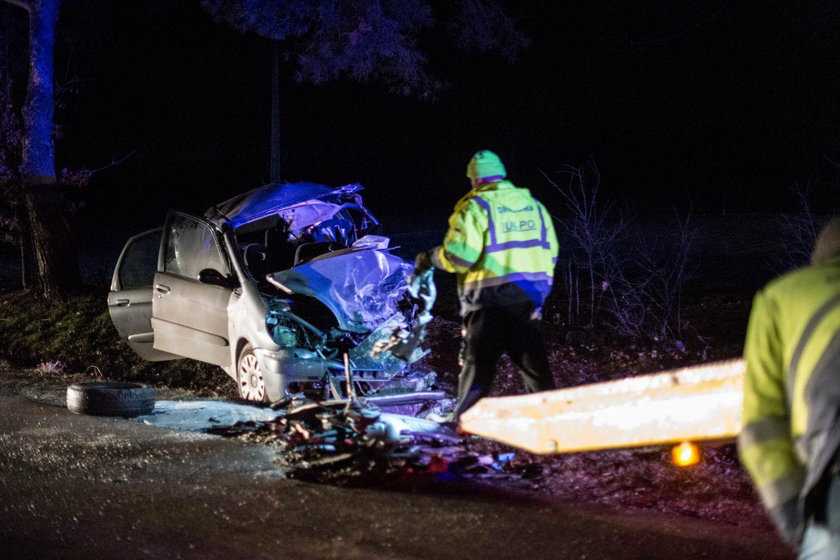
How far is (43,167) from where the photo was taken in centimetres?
1364

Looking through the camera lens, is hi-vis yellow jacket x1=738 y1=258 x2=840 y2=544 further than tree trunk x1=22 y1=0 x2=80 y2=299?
No

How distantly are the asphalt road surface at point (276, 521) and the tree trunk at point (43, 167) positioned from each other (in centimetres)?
800

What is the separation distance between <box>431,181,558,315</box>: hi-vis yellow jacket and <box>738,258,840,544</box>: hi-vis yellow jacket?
11.0 ft

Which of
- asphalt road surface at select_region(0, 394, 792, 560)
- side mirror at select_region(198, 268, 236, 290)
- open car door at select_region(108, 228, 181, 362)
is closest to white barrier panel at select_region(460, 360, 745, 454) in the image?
asphalt road surface at select_region(0, 394, 792, 560)

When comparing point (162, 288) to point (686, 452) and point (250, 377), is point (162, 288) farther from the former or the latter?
point (686, 452)

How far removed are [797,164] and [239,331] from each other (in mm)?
23721

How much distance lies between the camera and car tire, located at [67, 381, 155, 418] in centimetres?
747

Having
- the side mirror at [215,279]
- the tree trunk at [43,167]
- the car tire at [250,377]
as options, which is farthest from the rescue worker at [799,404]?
the tree trunk at [43,167]

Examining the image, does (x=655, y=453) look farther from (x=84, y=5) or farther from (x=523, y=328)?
(x=84, y=5)

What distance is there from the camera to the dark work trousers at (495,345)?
5.85m

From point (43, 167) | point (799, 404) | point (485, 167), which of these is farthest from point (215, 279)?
point (43, 167)

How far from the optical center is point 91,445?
6492mm

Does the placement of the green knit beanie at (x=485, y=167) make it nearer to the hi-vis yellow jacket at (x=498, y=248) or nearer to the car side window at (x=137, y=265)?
the hi-vis yellow jacket at (x=498, y=248)

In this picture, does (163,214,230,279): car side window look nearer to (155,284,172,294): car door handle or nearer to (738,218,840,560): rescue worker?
(155,284,172,294): car door handle
